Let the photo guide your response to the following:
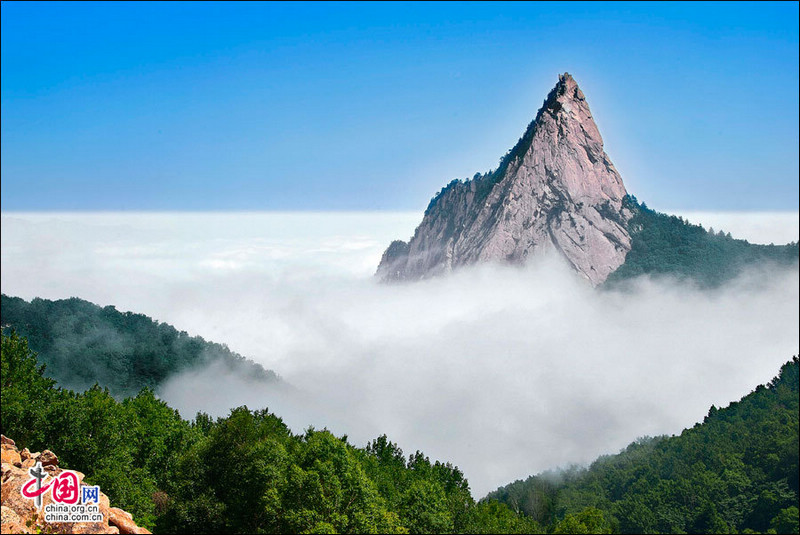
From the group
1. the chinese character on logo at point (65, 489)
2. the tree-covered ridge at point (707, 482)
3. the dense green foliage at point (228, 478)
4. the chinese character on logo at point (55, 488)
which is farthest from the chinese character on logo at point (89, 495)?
the tree-covered ridge at point (707, 482)

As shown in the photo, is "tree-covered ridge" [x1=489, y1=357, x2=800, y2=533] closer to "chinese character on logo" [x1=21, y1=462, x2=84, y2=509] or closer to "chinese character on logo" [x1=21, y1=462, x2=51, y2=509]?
"chinese character on logo" [x1=21, y1=462, x2=84, y2=509]

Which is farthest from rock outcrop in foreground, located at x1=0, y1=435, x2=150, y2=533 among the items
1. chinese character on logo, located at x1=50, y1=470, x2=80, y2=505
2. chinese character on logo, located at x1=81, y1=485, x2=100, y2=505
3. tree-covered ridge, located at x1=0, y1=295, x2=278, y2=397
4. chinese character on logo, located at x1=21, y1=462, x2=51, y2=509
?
tree-covered ridge, located at x1=0, y1=295, x2=278, y2=397

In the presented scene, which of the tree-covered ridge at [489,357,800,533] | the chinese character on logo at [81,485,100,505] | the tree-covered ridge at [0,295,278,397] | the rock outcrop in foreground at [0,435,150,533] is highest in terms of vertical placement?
the tree-covered ridge at [0,295,278,397]

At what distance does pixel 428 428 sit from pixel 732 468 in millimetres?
94591

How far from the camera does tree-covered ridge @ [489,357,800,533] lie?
2589 inches

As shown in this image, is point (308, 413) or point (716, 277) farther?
point (716, 277)

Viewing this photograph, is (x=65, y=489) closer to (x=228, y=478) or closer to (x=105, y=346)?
(x=228, y=478)

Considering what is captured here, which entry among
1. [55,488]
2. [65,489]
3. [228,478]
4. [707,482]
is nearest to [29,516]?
[55,488]

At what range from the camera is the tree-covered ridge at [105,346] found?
122 meters

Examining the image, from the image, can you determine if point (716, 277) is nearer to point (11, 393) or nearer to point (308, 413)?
point (308, 413)

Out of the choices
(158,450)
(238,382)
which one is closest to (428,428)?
(238,382)

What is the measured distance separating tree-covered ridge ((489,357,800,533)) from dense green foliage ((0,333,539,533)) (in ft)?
70.0

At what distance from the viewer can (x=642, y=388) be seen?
178 m

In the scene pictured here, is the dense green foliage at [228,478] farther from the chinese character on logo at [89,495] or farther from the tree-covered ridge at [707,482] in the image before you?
the tree-covered ridge at [707,482]
